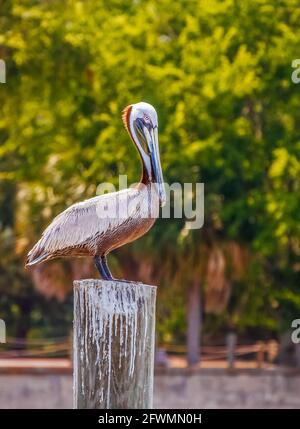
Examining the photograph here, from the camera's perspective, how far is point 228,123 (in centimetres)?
3747

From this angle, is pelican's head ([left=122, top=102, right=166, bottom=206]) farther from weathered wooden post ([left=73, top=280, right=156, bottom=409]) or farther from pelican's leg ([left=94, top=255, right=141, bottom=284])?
weathered wooden post ([left=73, top=280, right=156, bottom=409])

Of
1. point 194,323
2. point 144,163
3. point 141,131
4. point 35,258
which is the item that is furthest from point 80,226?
point 194,323

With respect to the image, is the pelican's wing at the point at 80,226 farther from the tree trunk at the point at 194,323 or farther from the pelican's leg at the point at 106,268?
the tree trunk at the point at 194,323

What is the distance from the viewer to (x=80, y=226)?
14945 millimetres

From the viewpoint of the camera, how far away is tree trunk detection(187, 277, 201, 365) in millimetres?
37531

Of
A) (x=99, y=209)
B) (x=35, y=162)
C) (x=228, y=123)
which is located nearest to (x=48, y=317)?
(x=35, y=162)

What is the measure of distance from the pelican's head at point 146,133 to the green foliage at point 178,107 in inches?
801

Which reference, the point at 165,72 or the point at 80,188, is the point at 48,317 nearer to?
the point at 80,188

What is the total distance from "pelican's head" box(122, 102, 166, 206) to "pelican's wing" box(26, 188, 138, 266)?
0.74 feet

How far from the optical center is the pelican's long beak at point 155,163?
14.7 metres

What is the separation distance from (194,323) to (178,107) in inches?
180

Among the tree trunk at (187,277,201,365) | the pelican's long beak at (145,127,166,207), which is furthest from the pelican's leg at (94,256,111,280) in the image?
the tree trunk at (187,277,201,365)
